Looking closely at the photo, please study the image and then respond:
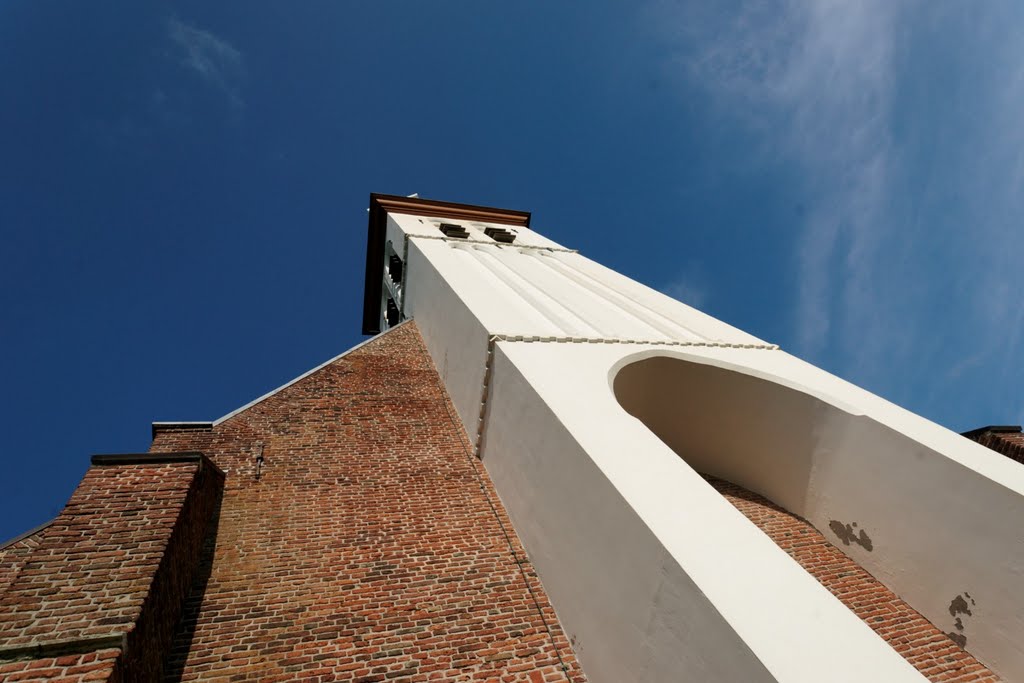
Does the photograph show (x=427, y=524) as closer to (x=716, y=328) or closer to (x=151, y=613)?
(x=151, y=613)

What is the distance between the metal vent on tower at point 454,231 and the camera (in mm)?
16219

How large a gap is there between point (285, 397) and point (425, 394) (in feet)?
7.41

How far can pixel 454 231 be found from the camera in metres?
16.5

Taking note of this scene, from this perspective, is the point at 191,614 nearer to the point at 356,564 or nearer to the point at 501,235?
the point at 356,564

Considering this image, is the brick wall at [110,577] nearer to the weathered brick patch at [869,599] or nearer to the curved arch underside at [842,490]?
the curved arch underside at [842,490]

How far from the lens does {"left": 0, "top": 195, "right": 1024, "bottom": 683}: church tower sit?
10.9 ft

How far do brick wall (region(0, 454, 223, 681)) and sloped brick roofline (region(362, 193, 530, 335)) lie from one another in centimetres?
1587

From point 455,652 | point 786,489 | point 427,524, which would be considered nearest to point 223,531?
point 427,524

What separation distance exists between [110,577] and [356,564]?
203 centimetres

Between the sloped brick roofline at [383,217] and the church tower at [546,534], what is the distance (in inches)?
474

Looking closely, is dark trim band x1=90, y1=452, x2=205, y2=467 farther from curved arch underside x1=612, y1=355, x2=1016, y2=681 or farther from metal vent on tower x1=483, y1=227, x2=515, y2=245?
metal vent on tower x1=483, y1=227, x2=515, y2=245

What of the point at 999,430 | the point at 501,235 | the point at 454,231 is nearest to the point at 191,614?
Result: the point at 999,430

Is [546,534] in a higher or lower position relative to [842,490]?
lower

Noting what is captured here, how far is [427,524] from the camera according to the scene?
5832 millimetres
